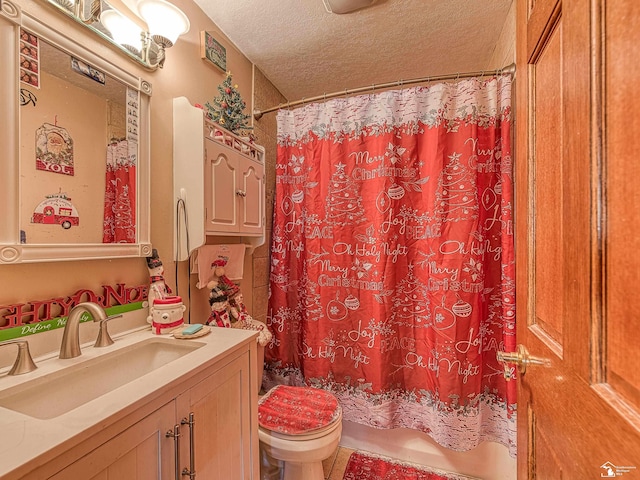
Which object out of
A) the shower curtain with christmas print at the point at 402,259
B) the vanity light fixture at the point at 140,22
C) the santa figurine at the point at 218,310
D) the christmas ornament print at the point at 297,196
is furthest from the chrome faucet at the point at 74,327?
the christmas ornament print at the point at 297,196

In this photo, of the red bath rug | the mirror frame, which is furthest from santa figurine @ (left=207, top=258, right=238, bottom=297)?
the red bath rug

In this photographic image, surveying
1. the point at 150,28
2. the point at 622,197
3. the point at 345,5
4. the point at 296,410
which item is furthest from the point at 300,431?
the point at 345,5

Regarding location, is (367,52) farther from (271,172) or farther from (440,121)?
(271,172)

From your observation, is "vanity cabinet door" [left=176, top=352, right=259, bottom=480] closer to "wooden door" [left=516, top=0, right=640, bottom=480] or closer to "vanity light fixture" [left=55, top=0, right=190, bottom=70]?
"wooden door" [left=516, top=0, right=640, bottom=480]

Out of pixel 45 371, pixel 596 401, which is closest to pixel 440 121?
pixel 596 401

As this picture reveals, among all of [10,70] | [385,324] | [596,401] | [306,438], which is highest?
[10,70]

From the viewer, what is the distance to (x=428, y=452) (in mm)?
1626

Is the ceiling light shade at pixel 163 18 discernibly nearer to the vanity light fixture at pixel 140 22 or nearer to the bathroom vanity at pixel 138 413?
the vanity light fixture at pixel 140 22

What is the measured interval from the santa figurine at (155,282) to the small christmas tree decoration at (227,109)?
73 cm

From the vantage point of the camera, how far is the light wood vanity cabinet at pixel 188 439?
55cm

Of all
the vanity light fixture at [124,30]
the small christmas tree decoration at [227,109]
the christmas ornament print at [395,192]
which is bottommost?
the christmas ornament print at [395,192]

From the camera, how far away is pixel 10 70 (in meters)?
0.77

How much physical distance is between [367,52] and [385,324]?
5.55ft

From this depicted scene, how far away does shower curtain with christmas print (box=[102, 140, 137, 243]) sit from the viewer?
1.02 meters
